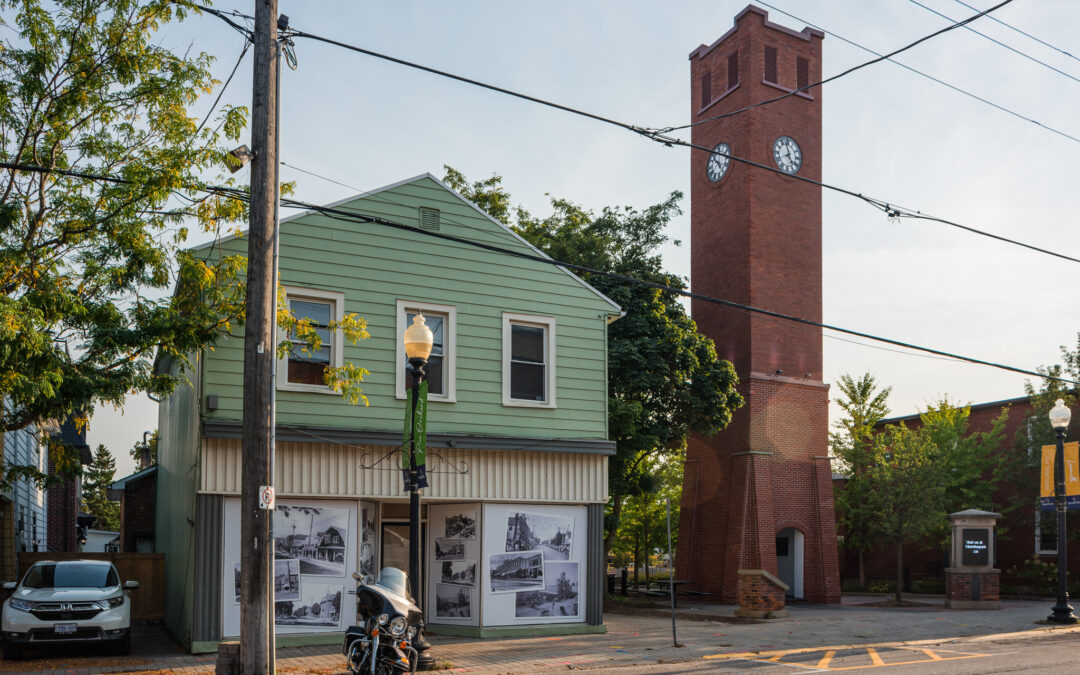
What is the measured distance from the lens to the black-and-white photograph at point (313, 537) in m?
15.2

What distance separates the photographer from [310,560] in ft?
50.5

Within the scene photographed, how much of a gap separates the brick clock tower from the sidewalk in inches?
240

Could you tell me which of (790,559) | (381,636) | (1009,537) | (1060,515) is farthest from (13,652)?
(1009,537)

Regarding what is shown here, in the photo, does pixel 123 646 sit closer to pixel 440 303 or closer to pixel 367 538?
pixel 367 538

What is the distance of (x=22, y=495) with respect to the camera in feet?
85.6

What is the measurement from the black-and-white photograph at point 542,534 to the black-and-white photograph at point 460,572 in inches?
30.1

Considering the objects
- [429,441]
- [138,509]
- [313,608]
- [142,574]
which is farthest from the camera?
[138,509]

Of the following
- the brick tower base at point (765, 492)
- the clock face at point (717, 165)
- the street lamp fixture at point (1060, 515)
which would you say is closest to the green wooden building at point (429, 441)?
the street lamp fixture at point (1060, 515)

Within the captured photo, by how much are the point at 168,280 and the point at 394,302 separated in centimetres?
426

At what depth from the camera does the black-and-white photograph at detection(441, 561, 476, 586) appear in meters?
16.6

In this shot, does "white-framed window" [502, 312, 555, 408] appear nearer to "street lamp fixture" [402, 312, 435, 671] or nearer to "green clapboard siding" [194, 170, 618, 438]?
"green clapboard siding" [194, 170, 618, 438]

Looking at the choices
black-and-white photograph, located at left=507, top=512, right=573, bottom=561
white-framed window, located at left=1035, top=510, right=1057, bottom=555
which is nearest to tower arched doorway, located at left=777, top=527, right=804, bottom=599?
white-framed window, located at left=1035, top=510, right=1057, bottom=555

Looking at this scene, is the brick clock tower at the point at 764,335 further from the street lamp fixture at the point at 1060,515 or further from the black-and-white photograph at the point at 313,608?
the black-and-white photograph at the point at 313,608

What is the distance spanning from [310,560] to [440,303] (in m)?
4.92
